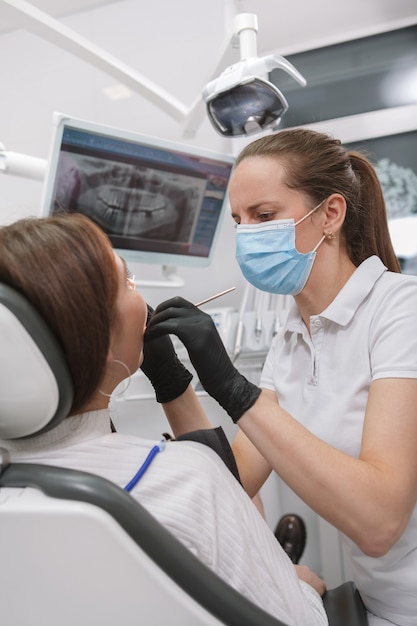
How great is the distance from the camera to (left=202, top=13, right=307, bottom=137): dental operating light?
1705 mm

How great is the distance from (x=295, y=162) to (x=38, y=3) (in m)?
2.30

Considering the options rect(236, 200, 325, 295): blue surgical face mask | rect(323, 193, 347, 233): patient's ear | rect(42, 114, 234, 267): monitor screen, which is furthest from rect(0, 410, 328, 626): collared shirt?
rect(42, 114, 234, 267): monitor screen

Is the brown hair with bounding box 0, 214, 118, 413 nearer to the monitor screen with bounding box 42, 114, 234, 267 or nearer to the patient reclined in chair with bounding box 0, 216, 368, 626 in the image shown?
the patient reclined in chair with bounding box 0, 216, 368, 626

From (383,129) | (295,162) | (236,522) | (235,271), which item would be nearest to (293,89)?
(383,129)

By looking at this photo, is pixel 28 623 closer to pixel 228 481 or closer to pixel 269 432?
pixel 228 481

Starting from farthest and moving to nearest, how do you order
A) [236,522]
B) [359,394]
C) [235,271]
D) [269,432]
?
[235,271] → [359,394] → [269,432] → [236,522]

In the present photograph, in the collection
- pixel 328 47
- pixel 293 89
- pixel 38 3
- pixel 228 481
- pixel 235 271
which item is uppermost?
pixel 38 3

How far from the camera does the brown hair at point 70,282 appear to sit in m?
0.75

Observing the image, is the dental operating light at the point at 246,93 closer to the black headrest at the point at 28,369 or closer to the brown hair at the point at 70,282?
the brown hair at the point at 70,282

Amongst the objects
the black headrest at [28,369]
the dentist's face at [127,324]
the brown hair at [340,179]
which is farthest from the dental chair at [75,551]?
the brown hair at [340,179]

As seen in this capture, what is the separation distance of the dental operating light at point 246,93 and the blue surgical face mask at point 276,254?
0.66 metres

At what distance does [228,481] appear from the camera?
0.87m

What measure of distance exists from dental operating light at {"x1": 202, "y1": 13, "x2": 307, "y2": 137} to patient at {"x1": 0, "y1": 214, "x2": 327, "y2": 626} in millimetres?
1055

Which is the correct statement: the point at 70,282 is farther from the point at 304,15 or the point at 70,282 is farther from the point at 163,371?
the point at 304,15
